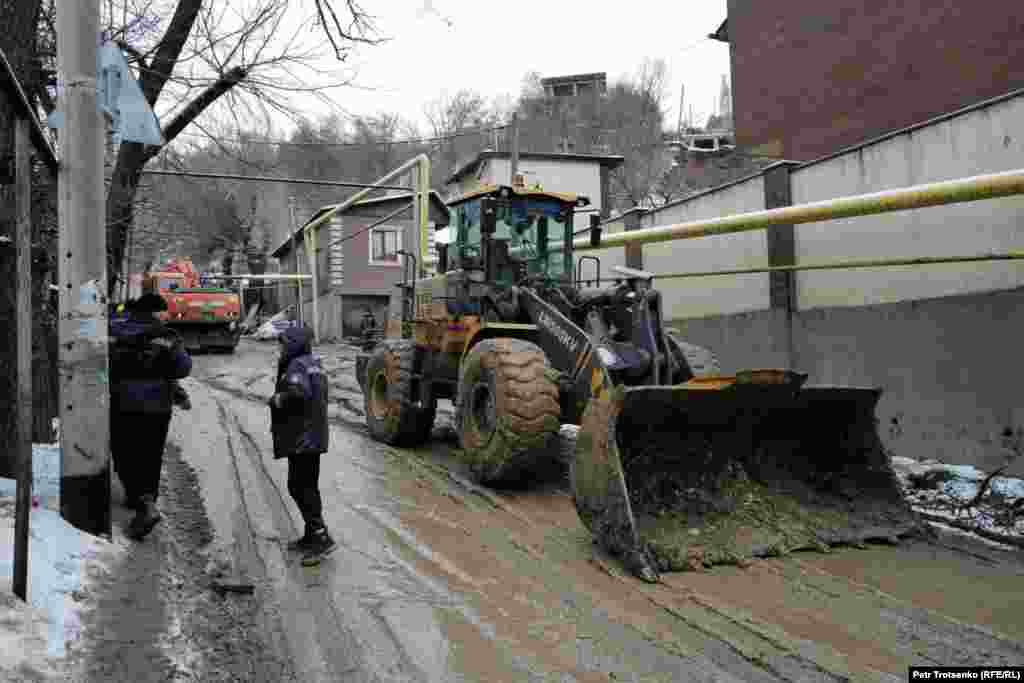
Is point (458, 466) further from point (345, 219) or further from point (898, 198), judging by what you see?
point (345, 219)

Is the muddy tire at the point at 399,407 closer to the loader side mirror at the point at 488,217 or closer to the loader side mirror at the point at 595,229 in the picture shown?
the loader side mirror at the point at 488,217

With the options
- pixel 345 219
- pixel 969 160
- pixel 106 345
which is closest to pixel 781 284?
pixel 969 160

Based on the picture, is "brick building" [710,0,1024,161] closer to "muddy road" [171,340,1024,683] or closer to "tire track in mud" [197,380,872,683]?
"muddy road" [171,340,1024,683]

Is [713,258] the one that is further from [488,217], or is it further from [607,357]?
[607,357]

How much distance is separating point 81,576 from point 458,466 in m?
4.41

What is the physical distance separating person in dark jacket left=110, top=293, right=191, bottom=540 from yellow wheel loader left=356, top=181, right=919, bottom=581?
2.53 meters

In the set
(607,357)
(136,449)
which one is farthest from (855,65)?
(136,449)

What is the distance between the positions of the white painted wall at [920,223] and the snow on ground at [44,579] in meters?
7.57

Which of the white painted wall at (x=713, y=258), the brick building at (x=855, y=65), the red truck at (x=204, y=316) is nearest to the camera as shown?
the white painted wall at (x=713, y=258)

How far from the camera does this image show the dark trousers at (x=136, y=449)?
511cm

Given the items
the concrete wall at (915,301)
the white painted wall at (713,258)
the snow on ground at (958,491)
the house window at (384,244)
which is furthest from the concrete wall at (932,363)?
the house window at (384,244)

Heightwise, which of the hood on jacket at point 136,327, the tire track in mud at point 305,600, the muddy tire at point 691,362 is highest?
the hood on jacket at point 136,327

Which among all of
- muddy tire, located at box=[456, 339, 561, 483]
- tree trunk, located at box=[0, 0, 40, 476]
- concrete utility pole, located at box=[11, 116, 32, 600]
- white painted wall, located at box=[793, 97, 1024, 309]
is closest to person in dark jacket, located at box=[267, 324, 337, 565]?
tree trunk, located at box=[0, 0, 40, 476]

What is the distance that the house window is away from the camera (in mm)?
28500
